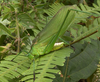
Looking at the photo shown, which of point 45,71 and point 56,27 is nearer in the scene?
point 45,71

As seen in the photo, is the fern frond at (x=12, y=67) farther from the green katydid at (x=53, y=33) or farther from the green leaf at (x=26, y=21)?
the green leaf at (x=26, y=21)

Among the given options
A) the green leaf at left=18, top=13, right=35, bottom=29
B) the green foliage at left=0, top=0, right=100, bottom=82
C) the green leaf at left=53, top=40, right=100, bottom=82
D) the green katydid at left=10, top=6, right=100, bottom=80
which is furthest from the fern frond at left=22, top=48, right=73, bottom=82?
the green leaf at left=18, top=13, right=35, bottom=29

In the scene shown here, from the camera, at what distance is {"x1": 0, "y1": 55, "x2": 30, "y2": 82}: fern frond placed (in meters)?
0.60

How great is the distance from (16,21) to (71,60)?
0.59 metres

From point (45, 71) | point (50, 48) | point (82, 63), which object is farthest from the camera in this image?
point (82, 63)

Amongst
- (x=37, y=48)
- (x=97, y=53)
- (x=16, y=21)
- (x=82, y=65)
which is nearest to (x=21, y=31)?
(x=16, y=21)

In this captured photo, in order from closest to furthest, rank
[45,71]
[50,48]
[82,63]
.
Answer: [45,71], [50,48], [82,63]

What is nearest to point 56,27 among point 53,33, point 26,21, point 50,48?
point 53,33

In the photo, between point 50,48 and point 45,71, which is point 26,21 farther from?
point 45,71

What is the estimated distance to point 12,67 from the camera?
2.14ft

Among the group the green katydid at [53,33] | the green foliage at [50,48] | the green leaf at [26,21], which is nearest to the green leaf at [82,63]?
the green foliage at [50,48]

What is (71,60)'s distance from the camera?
3.13 ft

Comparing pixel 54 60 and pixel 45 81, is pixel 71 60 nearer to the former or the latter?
pixel 54 60

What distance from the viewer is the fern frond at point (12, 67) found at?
60 centimetres
